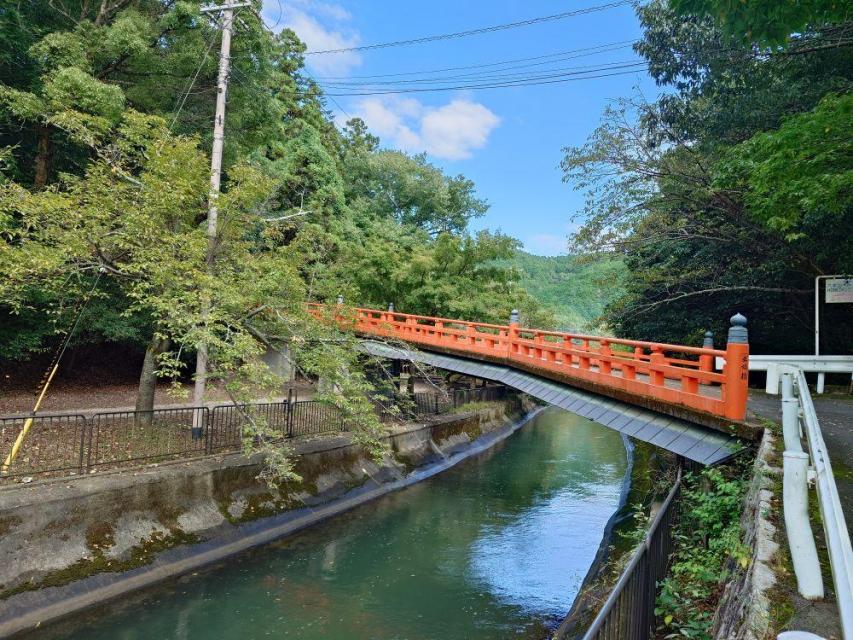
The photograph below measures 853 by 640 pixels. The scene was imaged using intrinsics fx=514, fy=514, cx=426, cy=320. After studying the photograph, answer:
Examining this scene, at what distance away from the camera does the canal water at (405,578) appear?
795cm

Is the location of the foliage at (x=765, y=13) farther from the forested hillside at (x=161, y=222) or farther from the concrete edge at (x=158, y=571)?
the concrete edge at (x=158, y=571)

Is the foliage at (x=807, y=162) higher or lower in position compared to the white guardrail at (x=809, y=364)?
higher

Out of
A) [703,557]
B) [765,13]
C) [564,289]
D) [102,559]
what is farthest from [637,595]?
[564,289]

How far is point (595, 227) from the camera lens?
15484 millimetres

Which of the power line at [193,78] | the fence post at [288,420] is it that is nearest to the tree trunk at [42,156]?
the power line at [193,78]

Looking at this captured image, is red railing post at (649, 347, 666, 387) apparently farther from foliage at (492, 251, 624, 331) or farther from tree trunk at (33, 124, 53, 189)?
foliage at (492, 251, 624, 331)

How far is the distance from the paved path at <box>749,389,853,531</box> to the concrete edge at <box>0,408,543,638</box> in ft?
31.3

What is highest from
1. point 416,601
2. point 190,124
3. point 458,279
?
point 190,124

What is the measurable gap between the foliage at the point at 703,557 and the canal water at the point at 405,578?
3383 millimetres

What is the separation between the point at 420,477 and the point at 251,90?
13.0 m

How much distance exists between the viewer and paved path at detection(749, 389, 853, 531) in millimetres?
4566

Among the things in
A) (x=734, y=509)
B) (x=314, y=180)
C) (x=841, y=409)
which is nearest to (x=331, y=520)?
(x=734, y=509)

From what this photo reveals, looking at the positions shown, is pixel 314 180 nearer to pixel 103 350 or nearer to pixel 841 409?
pixel 103 350

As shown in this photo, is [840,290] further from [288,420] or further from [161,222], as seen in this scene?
[161,222]
